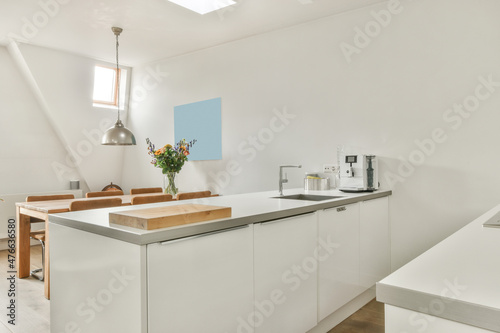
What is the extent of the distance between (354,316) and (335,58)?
2.33 meters

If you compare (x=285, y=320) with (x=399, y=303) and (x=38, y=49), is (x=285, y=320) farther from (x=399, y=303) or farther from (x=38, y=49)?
(x=38, y=49)

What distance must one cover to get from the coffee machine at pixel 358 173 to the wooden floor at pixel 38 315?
95cm

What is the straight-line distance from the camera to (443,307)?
2.13 feet

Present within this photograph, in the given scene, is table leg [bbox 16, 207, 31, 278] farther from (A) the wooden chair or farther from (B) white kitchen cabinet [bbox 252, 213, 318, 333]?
(B) white kitchen cabinet [bbox 252, 213, 318, 333]

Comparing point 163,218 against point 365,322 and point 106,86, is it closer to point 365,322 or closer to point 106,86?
point 365,322

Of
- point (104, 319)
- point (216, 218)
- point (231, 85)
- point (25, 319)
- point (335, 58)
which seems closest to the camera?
point (104, 319)

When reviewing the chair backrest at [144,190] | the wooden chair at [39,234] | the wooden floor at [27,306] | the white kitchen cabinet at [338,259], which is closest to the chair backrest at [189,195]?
the chair backrest at [144,190]

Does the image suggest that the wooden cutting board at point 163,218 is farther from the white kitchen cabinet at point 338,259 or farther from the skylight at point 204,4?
the skylight at point 204,4

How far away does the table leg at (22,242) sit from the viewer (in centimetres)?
340

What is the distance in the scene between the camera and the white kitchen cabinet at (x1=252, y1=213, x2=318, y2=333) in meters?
1.78

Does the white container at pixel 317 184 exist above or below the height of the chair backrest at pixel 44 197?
above

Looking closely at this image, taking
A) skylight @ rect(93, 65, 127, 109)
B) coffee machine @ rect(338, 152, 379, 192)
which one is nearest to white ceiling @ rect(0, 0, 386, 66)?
skylight @ rect(93, 65, 127, 109)

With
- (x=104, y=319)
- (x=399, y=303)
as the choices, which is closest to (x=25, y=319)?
(x=104, y=319)

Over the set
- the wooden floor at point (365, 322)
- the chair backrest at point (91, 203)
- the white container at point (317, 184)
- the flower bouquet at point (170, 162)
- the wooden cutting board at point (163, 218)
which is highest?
the flower bouquet at point (170, 162)
